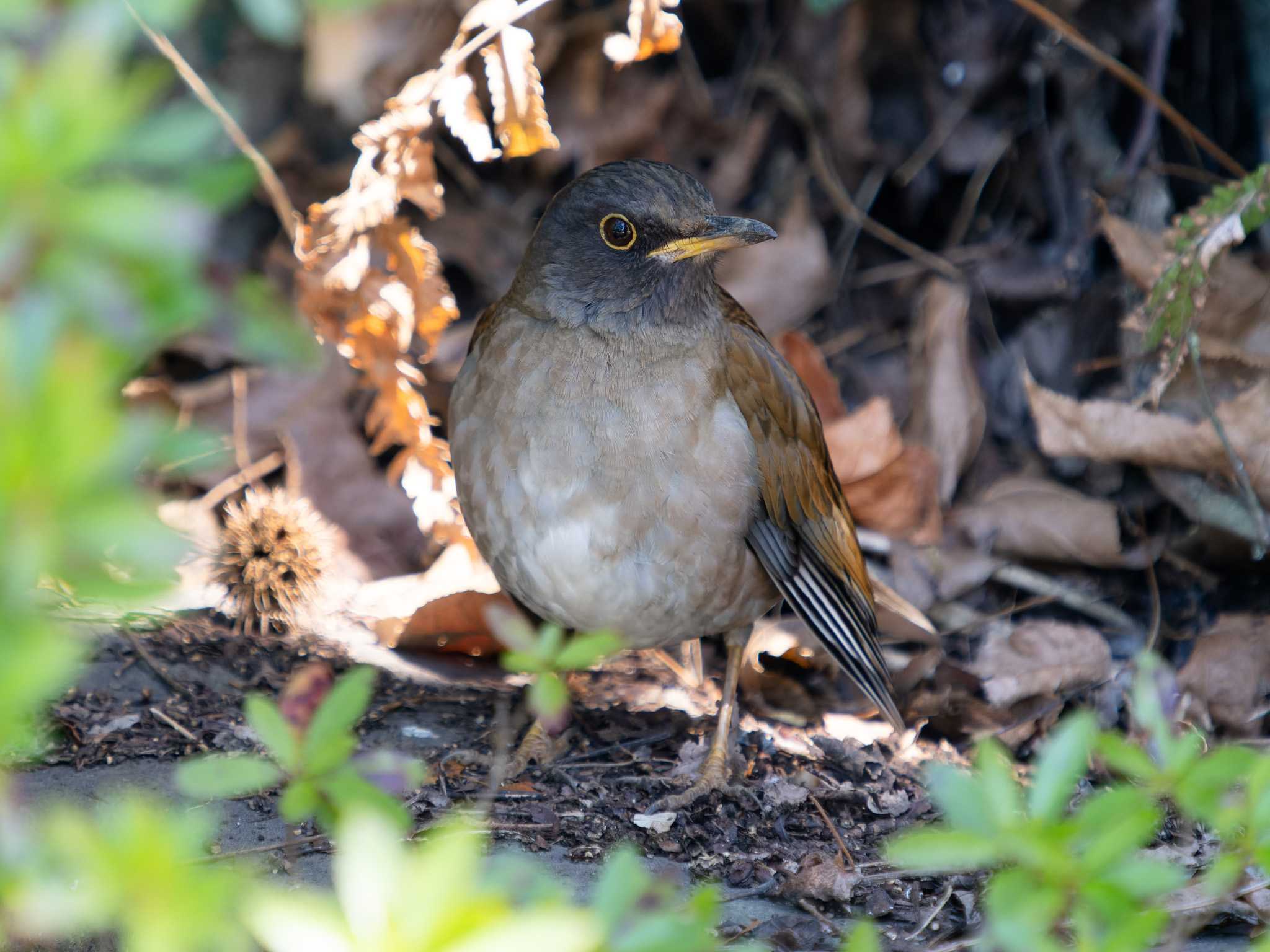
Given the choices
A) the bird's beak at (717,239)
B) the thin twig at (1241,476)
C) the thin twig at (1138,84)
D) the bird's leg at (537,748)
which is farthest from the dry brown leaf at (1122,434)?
the bird's leg at (537,748)

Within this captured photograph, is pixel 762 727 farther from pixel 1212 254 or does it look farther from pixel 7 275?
pixel 7 275

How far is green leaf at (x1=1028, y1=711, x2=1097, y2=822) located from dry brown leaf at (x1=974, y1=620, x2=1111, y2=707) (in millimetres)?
2852

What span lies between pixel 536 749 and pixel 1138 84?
12.0 ft

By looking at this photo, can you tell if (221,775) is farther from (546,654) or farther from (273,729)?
(546,654)

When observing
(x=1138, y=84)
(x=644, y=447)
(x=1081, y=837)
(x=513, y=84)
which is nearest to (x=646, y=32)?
(x=513, y=84)

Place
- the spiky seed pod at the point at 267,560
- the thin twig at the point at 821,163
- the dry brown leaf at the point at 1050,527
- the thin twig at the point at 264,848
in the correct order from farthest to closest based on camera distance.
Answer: the thin twig at the point at 821,163 → the dry brown leaf at the point at 1050,527 → the spiky seed pod at the point at 267,560 → the thin twig at the point at 264,848

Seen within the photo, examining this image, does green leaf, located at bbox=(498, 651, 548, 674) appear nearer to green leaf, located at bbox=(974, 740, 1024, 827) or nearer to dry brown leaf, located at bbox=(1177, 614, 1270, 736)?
green leaf, located at bbox=(974, 740, 1024, 827)

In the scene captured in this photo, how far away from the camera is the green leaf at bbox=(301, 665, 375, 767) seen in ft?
5.73

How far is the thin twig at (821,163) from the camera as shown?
6496 millimetres

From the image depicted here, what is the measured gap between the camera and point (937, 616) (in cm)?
529

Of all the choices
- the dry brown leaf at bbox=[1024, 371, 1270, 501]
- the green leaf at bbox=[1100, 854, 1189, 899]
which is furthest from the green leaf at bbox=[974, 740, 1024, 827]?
the dry brown leaf at bbox=[1024, 371, 1270, 501]

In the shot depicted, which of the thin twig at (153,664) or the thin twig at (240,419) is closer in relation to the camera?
the thin twig at (153,664)

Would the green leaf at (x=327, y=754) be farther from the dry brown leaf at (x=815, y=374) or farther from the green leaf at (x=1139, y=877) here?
the dry brown leaf at (x=815, y=374)

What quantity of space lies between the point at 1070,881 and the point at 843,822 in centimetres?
211
